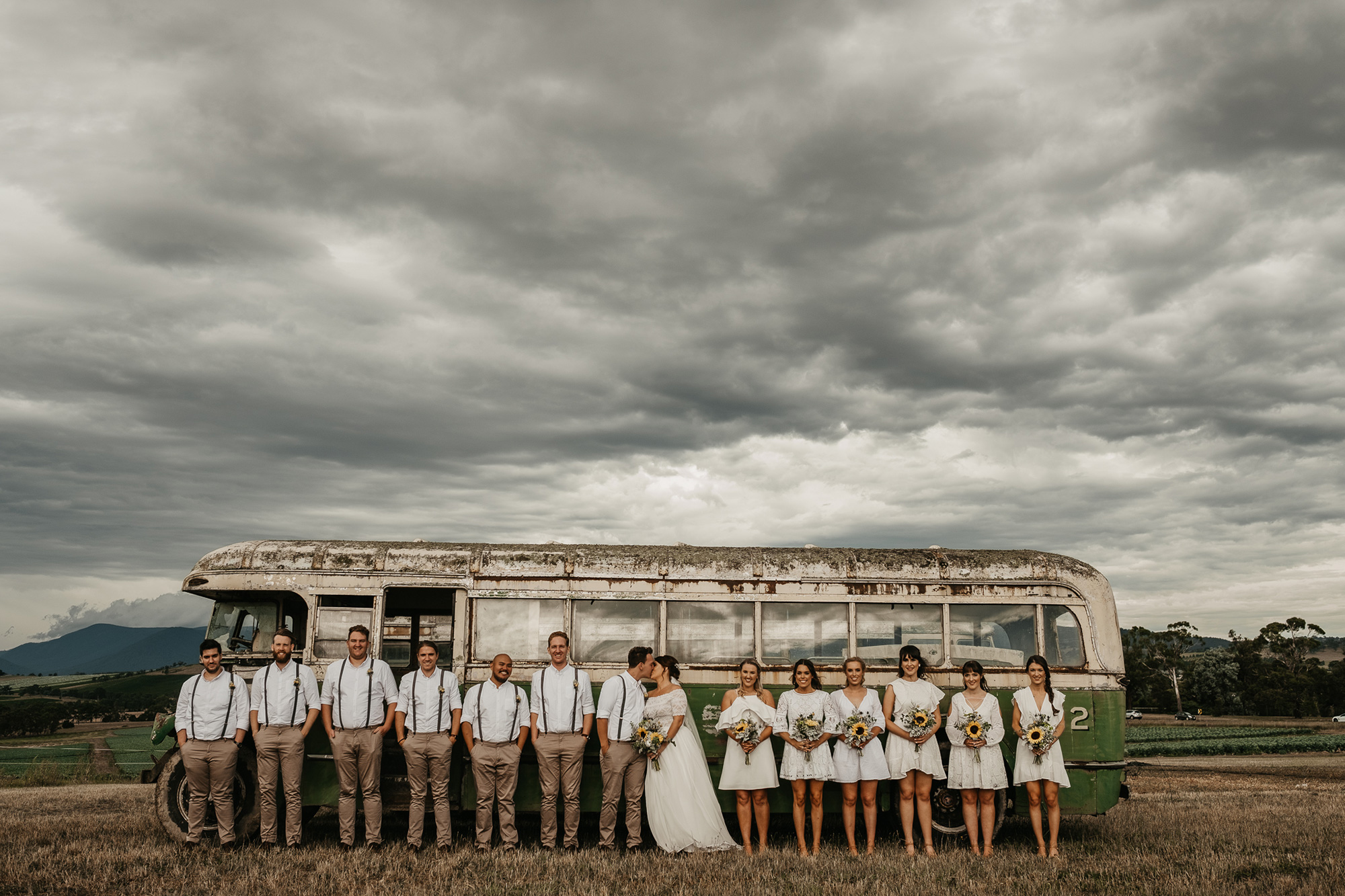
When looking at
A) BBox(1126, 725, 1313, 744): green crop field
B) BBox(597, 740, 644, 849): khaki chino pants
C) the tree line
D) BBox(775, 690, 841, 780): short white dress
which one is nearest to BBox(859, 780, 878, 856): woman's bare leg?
BBox(775, 690, 841, 780): short white dress

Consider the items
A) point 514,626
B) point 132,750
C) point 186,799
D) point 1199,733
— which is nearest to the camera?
point 186,799

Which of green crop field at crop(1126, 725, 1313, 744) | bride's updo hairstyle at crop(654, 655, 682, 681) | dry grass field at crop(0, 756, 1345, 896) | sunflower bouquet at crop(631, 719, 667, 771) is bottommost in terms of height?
green crop field at crop(1126, 725, 1313, 744)

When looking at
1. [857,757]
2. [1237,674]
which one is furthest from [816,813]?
[1237,674]

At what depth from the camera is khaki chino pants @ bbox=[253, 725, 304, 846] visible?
8719 millimetres

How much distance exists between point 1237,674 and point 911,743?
7990 centimetres

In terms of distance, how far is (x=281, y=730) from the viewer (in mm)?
8805

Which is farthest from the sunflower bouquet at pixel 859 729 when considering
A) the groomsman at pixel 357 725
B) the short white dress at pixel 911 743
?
the groomsman at pixel 357 725

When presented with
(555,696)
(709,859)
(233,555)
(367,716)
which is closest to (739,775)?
(709,859)

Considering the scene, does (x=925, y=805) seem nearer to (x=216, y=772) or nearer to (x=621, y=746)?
(x=621, y=746)

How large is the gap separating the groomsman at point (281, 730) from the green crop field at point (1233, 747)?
31050 mm

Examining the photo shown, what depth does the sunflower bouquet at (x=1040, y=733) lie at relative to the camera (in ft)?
27.6

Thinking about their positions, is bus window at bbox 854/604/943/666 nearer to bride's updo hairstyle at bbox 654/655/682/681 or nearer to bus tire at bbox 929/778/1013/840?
bus tire at bbox 929/778/1013/840

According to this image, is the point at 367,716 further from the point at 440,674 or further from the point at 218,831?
the point at 218,831

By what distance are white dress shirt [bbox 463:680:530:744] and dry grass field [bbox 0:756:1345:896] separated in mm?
1094
